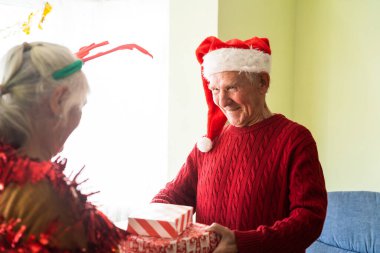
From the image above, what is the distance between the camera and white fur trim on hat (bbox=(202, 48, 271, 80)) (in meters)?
1.46

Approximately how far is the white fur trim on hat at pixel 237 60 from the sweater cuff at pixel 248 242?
526 mm

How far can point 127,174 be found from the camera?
8.89 ft

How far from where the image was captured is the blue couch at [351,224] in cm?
205

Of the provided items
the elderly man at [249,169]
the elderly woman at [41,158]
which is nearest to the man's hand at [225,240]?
the elderly man at [249,169]

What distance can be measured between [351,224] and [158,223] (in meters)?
1.31

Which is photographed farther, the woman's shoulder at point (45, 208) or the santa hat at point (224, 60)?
the santa hat at point (224, 60)

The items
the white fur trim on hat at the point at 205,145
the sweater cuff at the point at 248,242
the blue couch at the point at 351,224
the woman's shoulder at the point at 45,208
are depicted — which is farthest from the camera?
the blue couch at the point at 351,224

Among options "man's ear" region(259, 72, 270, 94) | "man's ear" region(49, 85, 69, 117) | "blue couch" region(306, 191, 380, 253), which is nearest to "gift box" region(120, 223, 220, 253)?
"man's ear" region(49, 85, 69, 117)

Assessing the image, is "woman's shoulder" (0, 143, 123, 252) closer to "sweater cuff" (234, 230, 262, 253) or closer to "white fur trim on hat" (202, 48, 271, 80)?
"sweater cuff" (234, 230, 262, 253)

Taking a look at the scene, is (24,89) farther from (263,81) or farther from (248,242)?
(263,81)

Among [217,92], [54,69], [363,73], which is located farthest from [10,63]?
[363,73]

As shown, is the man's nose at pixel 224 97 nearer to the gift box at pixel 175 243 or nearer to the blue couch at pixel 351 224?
the gift box at pixel 175 243

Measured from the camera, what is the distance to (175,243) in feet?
3.75

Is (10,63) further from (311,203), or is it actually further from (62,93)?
(311,203)
